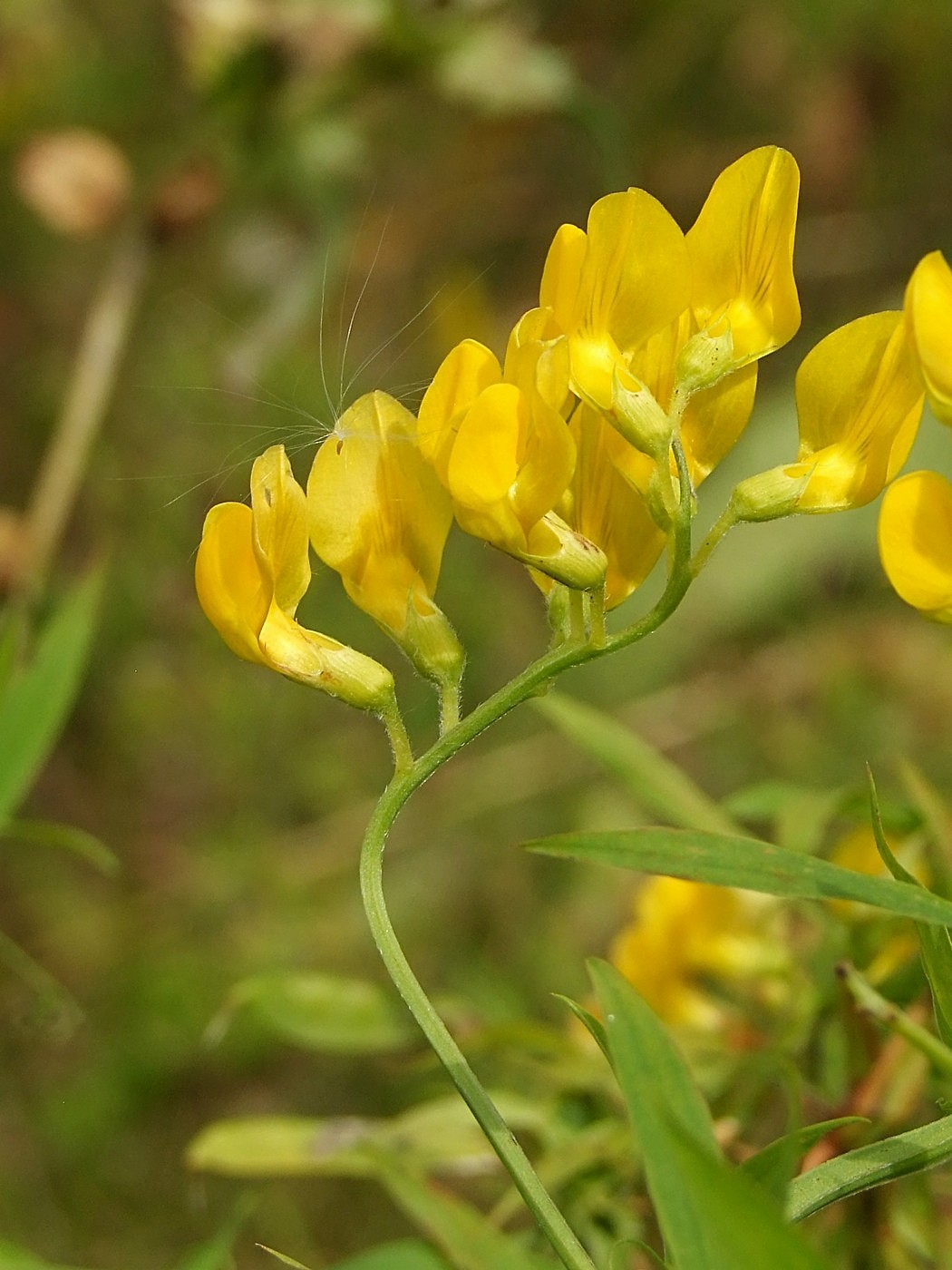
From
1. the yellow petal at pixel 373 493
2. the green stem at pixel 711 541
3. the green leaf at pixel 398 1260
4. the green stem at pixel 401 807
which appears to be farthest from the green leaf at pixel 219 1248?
the green stem at pixel 711 541

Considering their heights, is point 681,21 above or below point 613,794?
above

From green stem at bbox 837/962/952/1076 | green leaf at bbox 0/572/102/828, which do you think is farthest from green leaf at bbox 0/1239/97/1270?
green stem at bbox 837/962/952/1076

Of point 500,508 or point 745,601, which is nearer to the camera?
point 500,508

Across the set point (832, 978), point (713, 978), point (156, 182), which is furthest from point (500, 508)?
point (156, 182)

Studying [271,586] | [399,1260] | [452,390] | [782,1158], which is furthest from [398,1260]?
[452,390]

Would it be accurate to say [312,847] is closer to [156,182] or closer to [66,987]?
[66,987]

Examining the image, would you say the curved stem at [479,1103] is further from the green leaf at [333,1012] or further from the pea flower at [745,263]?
the green leaf at [333,1012]

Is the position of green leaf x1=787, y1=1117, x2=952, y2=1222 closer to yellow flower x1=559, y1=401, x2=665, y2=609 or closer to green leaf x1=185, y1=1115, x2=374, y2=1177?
yellow flower x1=559, y1=401, x2=665, y2=609
